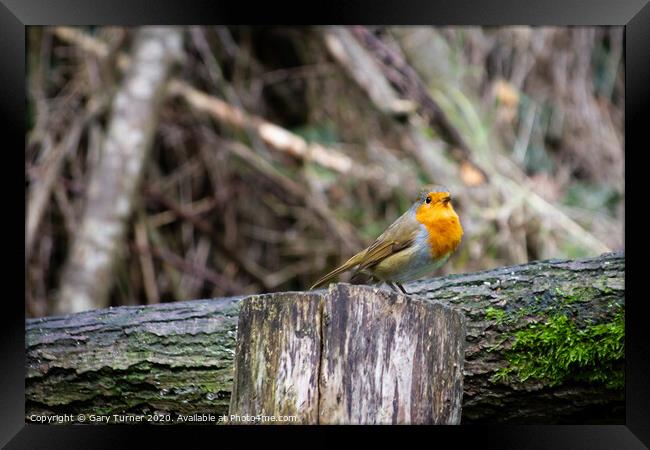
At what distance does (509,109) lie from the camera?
A: 538 cm

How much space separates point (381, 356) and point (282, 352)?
1.05 ft

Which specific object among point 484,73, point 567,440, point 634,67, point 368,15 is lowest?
point 567,440

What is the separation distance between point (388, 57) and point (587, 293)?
2.80m

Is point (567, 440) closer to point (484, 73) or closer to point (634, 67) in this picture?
point (634, 67)

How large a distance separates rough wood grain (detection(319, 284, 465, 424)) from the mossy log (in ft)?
1.83

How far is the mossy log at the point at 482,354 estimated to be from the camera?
3.08 meters

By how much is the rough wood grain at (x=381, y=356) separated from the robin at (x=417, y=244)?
57cm

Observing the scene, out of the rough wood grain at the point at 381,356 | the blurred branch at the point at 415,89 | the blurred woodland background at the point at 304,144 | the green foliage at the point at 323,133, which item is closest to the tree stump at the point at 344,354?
the rough wood grain at the point at 381,356

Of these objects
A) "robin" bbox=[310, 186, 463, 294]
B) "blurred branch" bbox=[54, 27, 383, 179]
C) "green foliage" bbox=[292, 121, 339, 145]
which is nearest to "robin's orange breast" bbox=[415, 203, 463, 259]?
"robin" bbox=[310, 186, 463, 294]

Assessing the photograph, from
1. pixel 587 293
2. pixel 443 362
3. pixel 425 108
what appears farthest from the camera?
pixel 425 108

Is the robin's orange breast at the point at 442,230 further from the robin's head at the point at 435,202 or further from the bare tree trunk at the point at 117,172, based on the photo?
the bare tree trunk at the point at 117,172

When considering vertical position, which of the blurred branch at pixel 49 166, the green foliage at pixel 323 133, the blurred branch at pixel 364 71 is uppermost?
the blurred branch at pixel 364 71

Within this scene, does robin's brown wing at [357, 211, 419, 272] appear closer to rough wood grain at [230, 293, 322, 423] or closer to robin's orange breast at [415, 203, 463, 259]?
robin's orange breast at [415, 203, 463, 259]

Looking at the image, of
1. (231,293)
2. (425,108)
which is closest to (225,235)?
(231,293)
